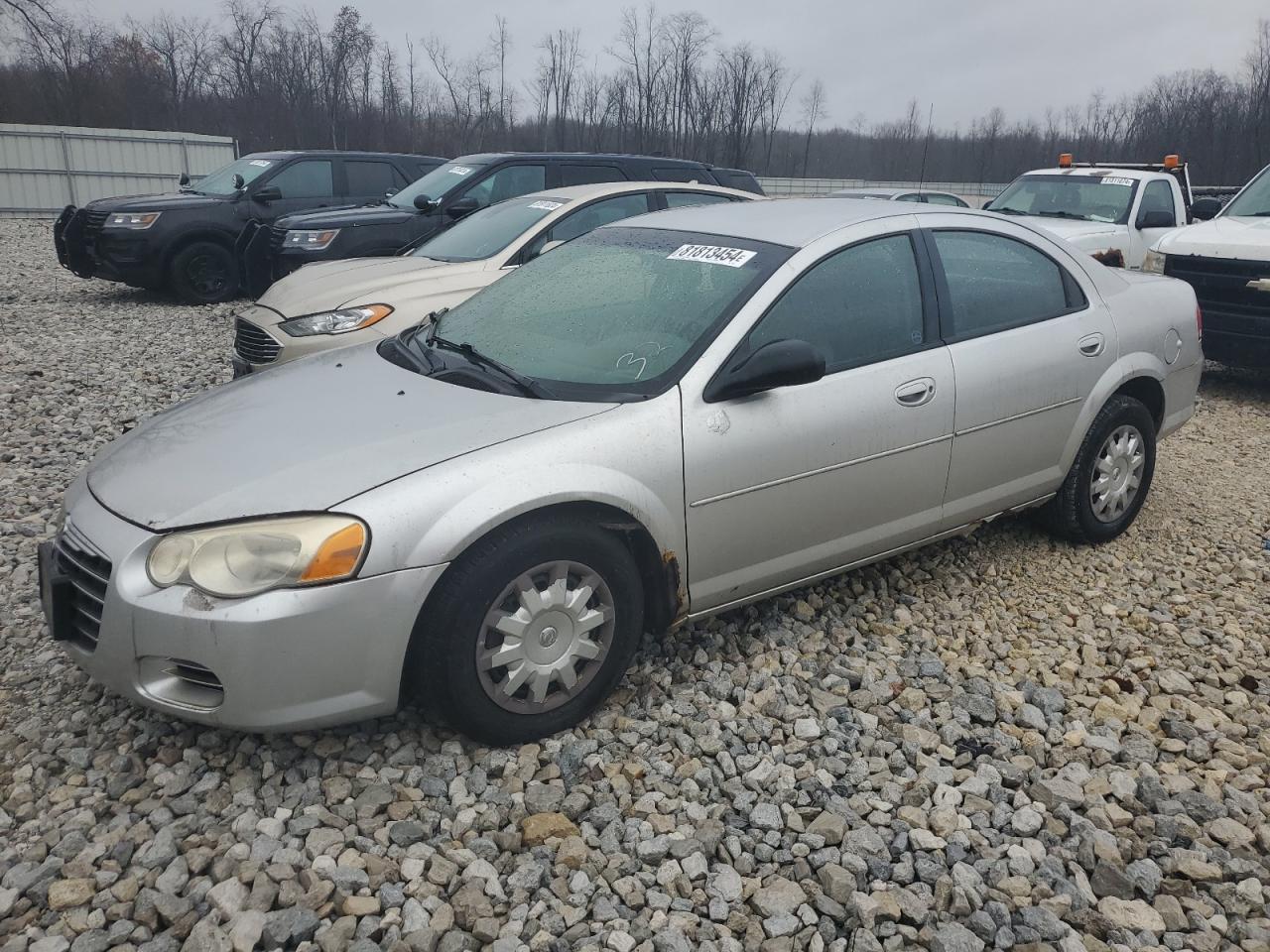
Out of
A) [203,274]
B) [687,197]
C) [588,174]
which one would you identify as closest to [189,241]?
[203,274]

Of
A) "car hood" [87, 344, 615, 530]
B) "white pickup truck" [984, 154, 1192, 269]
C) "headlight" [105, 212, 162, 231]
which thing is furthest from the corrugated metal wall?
"car hood" [87, 344, 615, 530]

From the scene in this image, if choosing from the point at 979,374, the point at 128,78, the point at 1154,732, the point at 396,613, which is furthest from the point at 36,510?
the point at 128,78

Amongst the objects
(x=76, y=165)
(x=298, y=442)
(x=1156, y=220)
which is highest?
(x=76, y=165)

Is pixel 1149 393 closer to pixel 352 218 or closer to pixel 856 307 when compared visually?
pixel 856 307

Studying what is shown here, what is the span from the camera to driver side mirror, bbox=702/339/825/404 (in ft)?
10.4

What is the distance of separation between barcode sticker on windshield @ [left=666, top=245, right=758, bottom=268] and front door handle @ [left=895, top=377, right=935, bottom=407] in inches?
29.0

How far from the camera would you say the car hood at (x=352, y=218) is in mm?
9367

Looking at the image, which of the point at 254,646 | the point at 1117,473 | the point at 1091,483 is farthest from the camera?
the point at 1117,473

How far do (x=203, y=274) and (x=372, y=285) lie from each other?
590cm

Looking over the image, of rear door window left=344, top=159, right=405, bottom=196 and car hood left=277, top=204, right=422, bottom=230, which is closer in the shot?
car hood left=277, top=204, right=422, bottom=230

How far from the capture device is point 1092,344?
4301 mm

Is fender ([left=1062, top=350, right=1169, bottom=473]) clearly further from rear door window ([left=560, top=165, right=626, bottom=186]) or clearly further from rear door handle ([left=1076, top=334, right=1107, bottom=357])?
rear door window ([left=560, top=165, right=626, bottom=186])

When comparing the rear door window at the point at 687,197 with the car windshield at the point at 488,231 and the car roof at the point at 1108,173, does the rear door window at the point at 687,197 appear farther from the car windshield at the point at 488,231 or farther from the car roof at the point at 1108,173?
the car roof at the point at 1108,173

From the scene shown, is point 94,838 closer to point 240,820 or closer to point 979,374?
point 240,820
